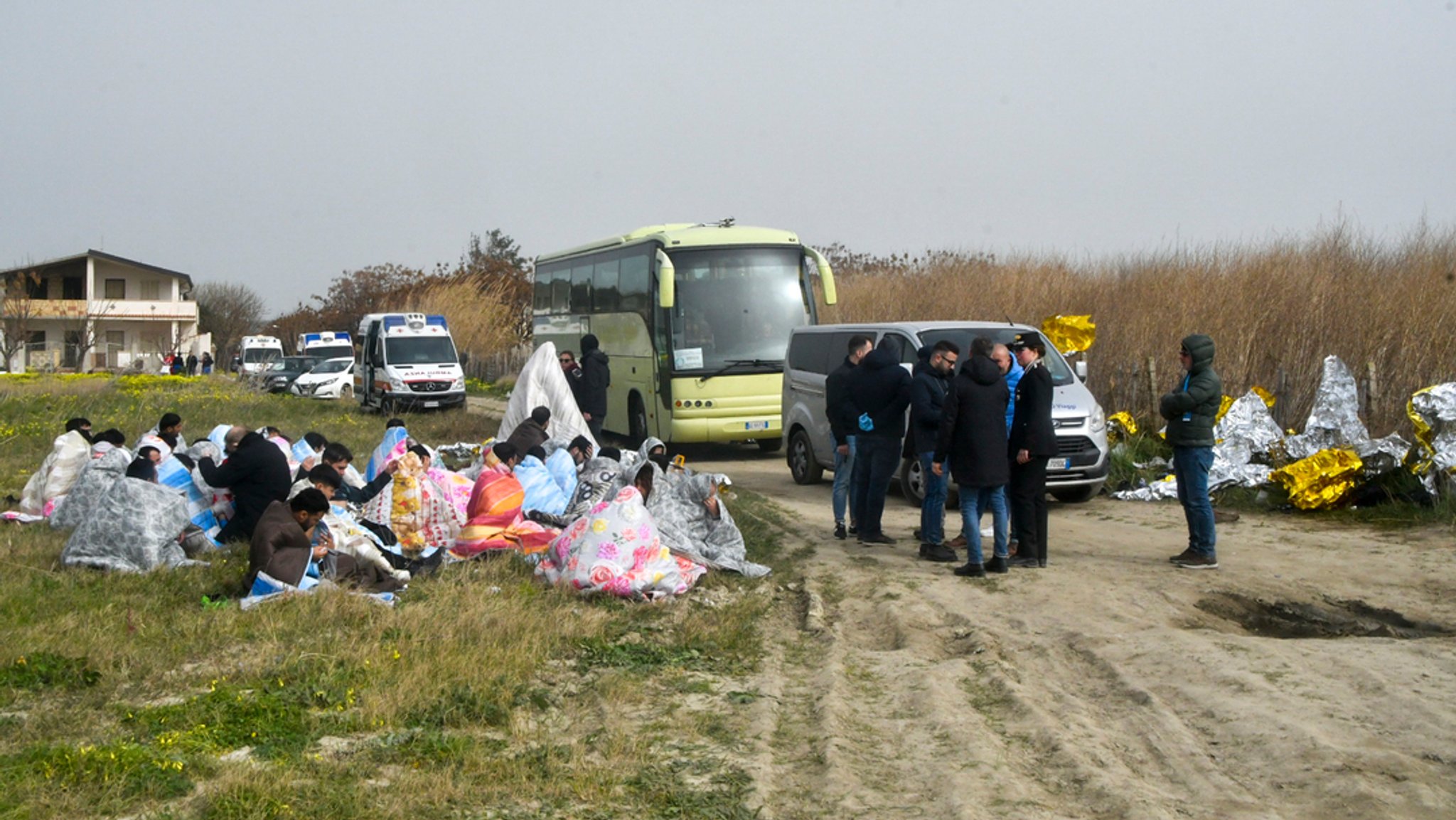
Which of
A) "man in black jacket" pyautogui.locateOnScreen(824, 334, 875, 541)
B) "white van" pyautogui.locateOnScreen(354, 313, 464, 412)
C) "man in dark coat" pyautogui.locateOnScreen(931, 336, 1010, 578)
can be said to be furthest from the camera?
"white van" pyautogui.locateOnScreen(354, 313, 464, 412)

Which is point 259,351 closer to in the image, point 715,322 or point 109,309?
point 109,309

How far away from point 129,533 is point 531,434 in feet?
13.3

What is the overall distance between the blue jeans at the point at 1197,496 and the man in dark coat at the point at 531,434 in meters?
6.07

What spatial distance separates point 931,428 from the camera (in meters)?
10.5

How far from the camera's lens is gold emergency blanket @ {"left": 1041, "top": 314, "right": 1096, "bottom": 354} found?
57.0 ft

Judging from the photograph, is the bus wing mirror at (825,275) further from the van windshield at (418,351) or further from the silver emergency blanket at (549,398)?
the van windshield at (418,351)

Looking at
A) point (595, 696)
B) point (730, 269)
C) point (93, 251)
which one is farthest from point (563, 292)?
point (93, 251)

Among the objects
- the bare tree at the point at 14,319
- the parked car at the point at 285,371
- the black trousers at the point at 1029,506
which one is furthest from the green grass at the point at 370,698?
the bare tree at the point at 14,319

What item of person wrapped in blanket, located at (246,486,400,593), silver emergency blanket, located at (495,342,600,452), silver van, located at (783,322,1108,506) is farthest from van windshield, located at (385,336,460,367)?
person wrapped in blanket, located at (246,486,400,593)

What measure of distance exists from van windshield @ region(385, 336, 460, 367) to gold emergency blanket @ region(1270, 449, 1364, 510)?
859 inches

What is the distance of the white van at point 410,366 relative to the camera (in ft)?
96.7

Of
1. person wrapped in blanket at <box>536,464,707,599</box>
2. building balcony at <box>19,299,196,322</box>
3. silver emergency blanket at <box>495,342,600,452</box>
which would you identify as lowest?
person wrapped in blanket at <box>536,464,707,599</box>

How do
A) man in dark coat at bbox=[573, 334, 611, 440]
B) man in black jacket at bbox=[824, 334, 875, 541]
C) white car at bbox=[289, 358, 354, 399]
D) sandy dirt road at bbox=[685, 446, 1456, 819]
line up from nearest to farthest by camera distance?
sandy dirt road at bbox=[685, 446, 1456, 819]
man in black jacket at bbox=[824, 334, 875, 541]
man in dark coat at bbox=[573, 334, 611, 440]
white car at bbox=[289, 358, 354, 399]

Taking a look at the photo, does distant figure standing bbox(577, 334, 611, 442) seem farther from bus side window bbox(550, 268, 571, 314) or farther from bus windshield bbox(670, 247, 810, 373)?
bus side window bbox(550, 268, 571, 314)
